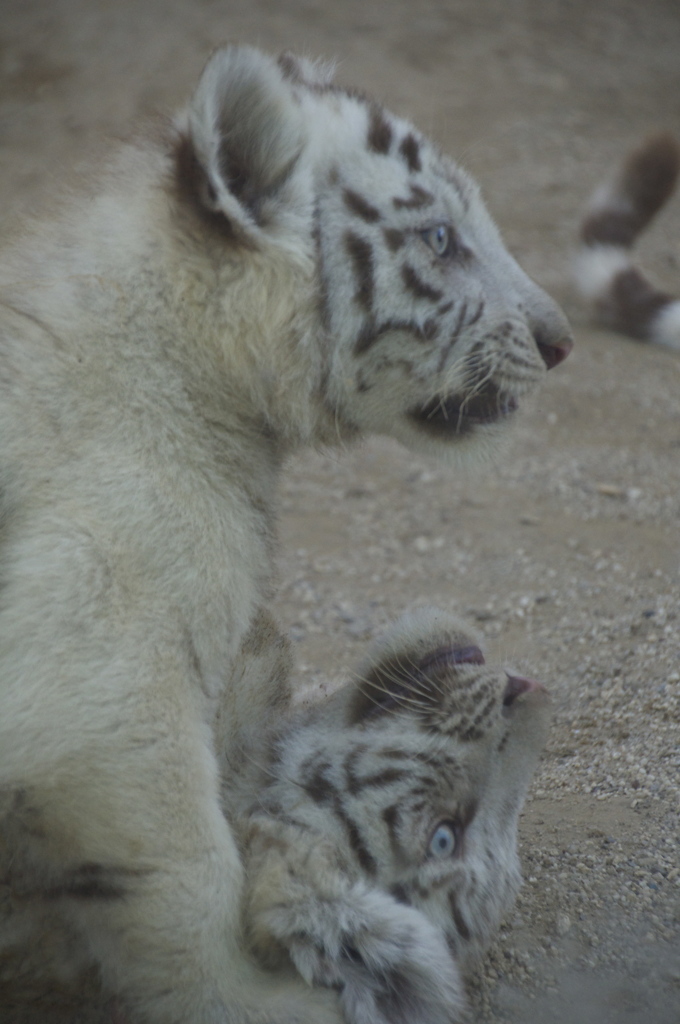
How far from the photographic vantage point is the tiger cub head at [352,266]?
7.51ft

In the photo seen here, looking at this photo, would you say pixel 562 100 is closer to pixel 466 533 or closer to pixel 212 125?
pixel 466 533

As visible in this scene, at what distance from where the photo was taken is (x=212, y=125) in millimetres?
2195

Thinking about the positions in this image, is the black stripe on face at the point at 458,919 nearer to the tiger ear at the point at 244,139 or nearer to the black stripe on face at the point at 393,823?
the black stripe on face at the point at 393,823

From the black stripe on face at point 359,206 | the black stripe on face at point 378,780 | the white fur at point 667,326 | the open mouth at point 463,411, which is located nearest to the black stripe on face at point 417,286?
the black stripe on face at point 359,206

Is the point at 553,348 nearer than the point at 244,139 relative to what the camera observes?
No

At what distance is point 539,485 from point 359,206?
90.5 inches

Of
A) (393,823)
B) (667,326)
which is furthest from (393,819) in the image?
(667,326)

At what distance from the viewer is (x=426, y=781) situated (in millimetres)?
2402

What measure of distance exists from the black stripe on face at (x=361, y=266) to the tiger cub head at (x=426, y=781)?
0.74m

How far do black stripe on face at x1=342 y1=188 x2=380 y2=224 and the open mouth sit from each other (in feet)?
1.35

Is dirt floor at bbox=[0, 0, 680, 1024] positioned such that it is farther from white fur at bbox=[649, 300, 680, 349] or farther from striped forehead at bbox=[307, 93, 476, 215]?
Answer: striped forehead at bbox=[307, 93, 476, 215]

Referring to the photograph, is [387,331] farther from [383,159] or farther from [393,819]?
[393,819]

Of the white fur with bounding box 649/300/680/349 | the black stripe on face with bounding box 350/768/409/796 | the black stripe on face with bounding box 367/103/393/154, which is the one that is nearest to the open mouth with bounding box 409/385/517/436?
the black stripe on face with bounding box 367/103/393/154

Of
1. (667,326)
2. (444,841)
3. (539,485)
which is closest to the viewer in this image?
(444,841)
